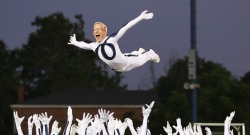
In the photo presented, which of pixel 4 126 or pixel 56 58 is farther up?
pixel 56 58

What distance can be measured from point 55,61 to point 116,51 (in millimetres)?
50763

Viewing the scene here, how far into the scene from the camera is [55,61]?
210 feet

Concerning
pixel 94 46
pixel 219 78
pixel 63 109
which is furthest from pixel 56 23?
pixel 94 46

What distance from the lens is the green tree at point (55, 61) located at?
206 ft

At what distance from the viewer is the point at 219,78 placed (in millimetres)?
37531

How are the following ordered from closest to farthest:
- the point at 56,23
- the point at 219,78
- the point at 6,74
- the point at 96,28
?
the point at 96,28 < the point at 219,78 < the point at 6,74 < the point at 56,23

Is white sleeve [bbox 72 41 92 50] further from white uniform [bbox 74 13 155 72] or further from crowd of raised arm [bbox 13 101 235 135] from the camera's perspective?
crowd of raised arm [bbox 13 101 235 135]

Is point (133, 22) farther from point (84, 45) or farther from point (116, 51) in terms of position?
point (84, 45)

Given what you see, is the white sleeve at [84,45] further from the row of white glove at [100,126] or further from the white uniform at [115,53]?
the row of white glove at [100,126]

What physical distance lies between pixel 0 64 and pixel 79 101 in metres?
6.70

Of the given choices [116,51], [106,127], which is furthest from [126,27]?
[106,127]

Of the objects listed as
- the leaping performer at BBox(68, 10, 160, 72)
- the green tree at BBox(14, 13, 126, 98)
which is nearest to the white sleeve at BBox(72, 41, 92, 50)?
the leaping performer at BBox(68, 10, 160, 72)

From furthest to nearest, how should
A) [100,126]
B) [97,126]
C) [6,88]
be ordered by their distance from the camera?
[6,88], [97,126], [100,126]

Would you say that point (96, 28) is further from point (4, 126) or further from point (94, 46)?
point (4, 126)
